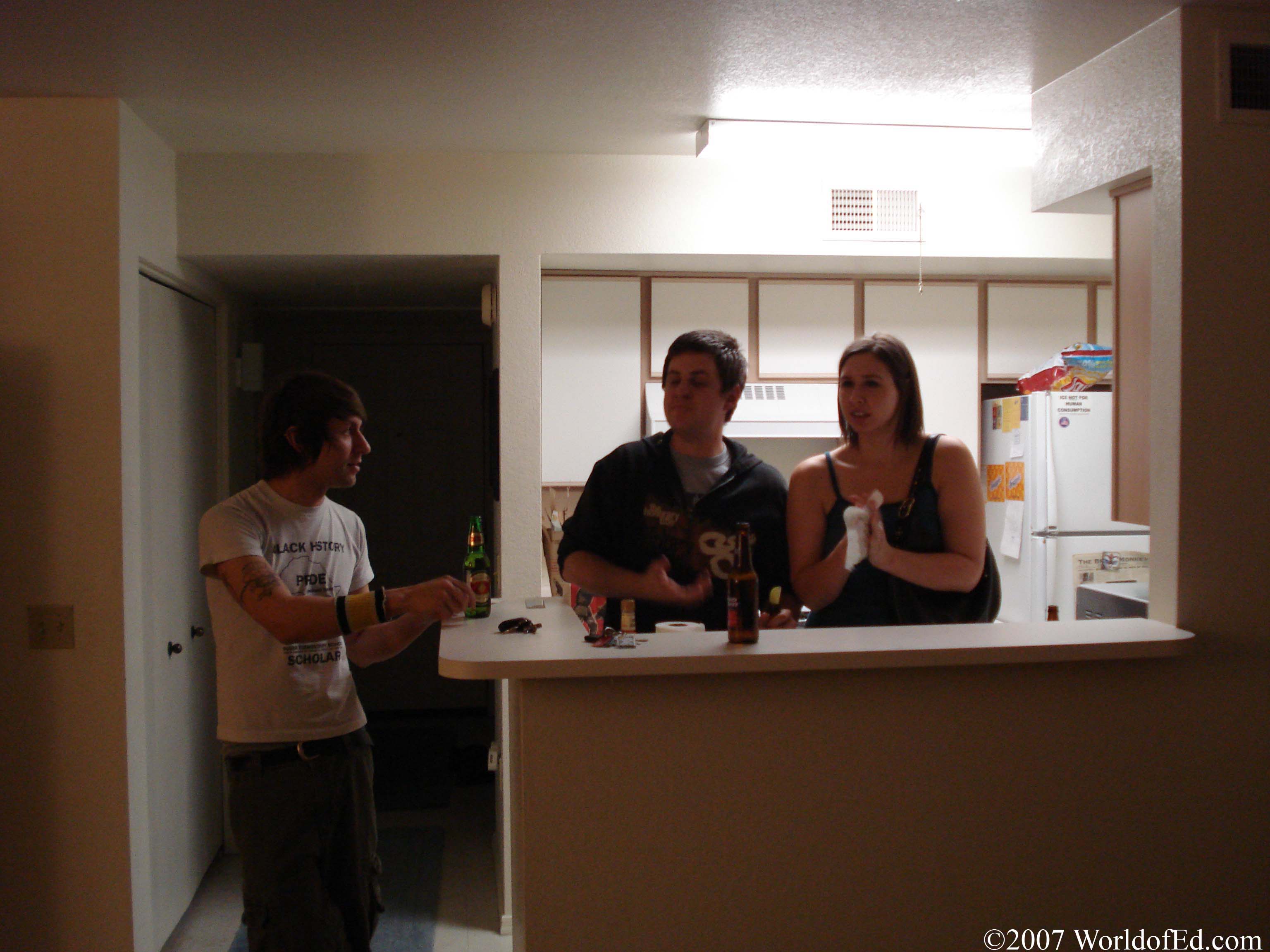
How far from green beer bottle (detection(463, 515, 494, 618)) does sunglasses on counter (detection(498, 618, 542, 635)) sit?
0.14 m

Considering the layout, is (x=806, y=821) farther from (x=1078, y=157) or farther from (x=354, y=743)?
(x=1078, y=157)

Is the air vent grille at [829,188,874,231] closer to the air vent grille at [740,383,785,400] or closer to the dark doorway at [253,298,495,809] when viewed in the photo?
the air vent grille at [740,383,785,400]

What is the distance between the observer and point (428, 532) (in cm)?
561

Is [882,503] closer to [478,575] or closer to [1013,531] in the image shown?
[478,575]

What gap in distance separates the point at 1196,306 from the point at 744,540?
1.14 meters

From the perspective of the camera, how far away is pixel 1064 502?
353 centimetres

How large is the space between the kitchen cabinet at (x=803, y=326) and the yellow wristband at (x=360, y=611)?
6.85ft

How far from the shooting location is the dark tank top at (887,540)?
218cm

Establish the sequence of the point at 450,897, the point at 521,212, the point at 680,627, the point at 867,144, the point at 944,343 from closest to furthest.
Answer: the point at 680,627
the point at 867,144
the point at 521,212
the point at 450,897
the point at 944,343

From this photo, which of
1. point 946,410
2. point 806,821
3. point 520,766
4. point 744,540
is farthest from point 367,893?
point 946,410

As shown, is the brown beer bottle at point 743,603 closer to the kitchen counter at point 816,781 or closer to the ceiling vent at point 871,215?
the kitchen counter at point 816,781

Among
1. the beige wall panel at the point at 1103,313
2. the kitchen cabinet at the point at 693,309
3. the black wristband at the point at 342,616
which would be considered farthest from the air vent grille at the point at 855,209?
the black wristband at the point at 342,616

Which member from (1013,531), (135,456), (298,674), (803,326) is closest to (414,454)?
(803,326)

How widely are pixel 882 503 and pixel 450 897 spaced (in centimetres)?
229
